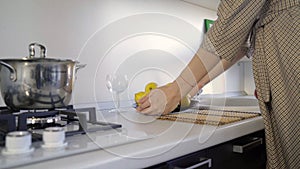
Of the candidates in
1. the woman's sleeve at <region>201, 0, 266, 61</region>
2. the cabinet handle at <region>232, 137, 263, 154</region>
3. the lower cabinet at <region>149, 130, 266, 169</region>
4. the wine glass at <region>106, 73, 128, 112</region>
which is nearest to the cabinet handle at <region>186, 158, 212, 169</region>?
the lower cabinet at <region>149, 130, 266, 169</region>

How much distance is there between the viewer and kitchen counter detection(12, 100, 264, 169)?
0.48 metres

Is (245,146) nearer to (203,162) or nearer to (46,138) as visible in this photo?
(203,162)

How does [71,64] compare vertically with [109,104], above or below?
above

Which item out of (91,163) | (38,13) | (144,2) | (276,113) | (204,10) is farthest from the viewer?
(204,10)

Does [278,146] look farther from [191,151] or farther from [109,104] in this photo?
[109,104]

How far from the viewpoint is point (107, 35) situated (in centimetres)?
130

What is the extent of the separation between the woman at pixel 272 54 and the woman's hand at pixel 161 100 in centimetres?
16

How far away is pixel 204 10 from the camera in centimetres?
190

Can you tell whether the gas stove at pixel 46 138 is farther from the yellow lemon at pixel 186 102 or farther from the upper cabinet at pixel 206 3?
the upper cabinet at pixel 206 3

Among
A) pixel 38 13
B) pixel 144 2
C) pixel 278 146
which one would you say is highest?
pixel 144 2

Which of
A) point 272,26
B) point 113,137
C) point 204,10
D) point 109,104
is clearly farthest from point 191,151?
point 204,10

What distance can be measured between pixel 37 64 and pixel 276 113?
61 cm

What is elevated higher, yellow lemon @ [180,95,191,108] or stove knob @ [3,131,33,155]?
yellow lemon @ [180,95,191,108]

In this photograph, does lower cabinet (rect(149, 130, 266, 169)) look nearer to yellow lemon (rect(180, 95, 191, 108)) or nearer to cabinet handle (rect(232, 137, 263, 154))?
cabinet handle (rect(232, 137, 263, 154))
